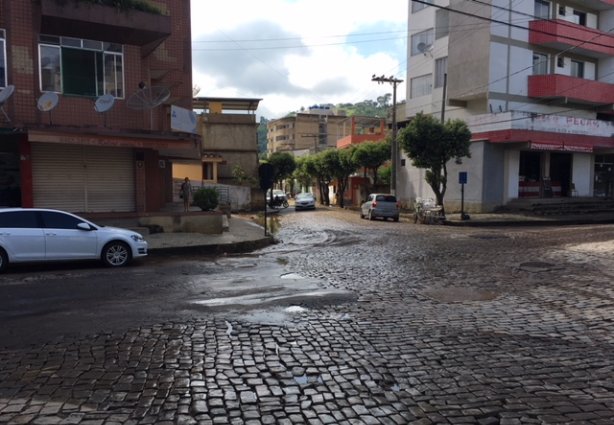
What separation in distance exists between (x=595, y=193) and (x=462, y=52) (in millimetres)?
14302

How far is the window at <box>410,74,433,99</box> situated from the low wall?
2566 centimetres

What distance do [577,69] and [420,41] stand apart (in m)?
11.7

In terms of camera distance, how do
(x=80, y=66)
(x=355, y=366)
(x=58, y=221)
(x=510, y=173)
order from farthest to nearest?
(x=510, y=173) < (x=80, y=66) < (x=58, y=221) < (x=355, y=366)

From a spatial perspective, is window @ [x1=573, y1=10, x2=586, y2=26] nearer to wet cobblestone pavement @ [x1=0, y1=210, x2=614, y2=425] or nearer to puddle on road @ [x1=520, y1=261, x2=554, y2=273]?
puddle on road @ [x1=520, y1=261, x2=554, y2=273]

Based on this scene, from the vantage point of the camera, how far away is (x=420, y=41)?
40.2 metres

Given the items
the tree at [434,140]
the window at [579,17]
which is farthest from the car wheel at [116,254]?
the window at [579,17]

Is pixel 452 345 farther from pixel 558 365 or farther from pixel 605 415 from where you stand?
pixel 605 415

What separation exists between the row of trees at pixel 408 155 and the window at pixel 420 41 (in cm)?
752

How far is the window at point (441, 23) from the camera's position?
3734 cm

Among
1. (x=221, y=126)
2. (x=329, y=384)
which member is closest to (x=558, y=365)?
(x=329, y=384)

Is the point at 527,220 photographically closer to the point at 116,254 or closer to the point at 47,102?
the point at 116,254

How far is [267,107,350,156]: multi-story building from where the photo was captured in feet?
337

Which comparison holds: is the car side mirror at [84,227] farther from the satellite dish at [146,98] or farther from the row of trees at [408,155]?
the row of trees at [408,155]

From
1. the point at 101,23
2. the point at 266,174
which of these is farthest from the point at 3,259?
the point at 266,174
